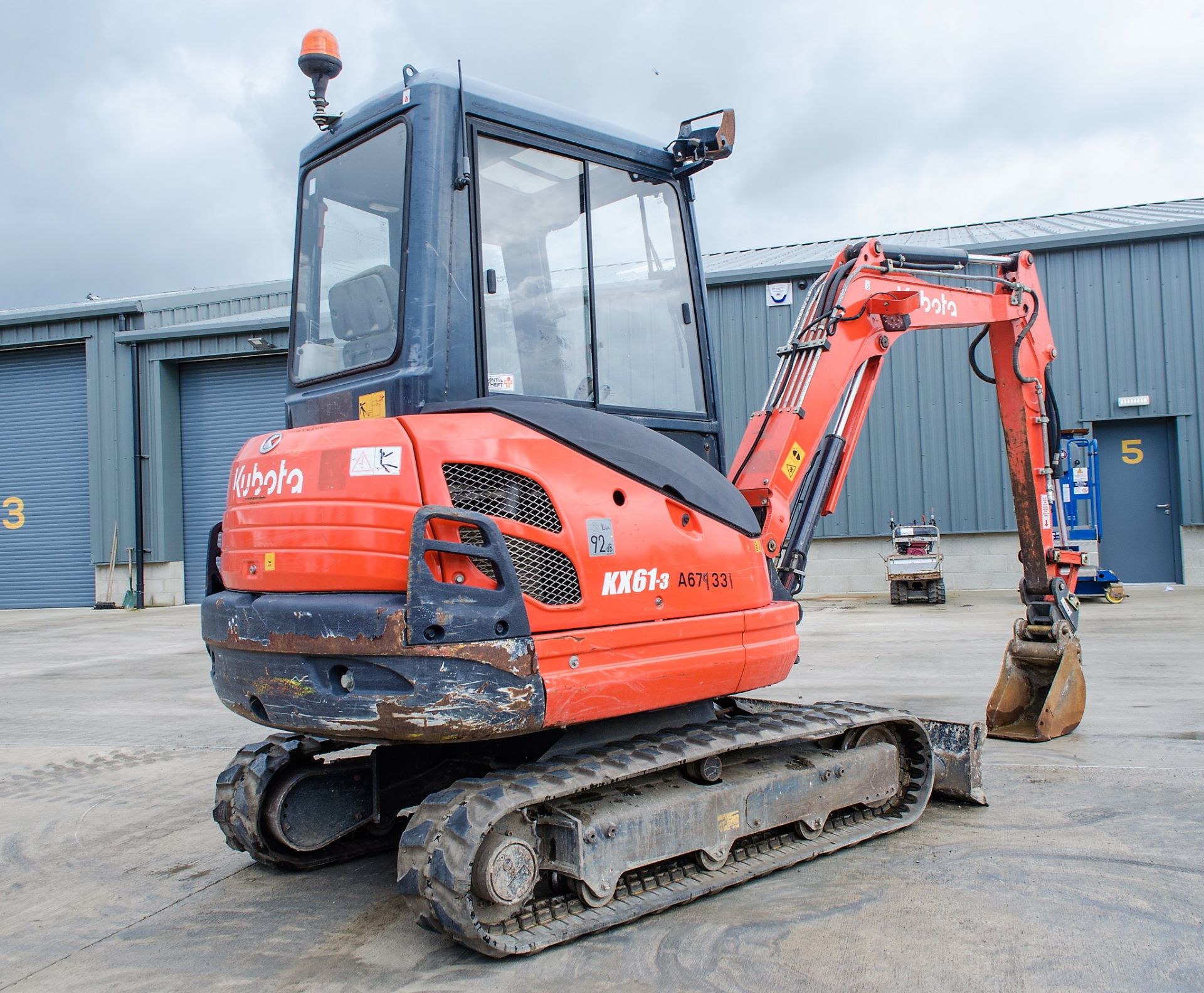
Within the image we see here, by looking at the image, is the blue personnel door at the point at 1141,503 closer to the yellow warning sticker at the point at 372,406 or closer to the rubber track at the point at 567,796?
the rubber track at the point at 567,796

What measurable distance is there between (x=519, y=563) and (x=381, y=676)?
24.2 inches

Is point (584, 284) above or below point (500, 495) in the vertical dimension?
above

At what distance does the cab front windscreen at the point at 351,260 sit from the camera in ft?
13.4

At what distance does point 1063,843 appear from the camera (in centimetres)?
457

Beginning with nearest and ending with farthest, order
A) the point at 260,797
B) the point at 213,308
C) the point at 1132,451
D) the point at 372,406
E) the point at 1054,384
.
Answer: the point at 372,406 → the point at 260,797 → the point at 1132,451 → the point at 1054,384 → the point at 213,308

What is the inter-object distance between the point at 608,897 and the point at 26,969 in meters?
2.14

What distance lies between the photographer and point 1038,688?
678 centimetres

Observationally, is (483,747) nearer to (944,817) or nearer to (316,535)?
(316,535)

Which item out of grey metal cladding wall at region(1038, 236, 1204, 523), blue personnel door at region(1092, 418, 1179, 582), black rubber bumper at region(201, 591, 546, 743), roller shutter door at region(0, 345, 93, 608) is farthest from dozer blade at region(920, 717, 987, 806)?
A: roller shutter door at region(0, 345, 93, 608)

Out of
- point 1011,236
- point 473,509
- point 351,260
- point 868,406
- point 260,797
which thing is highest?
point 1011,236

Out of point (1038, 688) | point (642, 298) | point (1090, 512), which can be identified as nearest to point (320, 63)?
point (642, 298)

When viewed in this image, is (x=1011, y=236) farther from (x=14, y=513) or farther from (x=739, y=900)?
(x=14, y=513)

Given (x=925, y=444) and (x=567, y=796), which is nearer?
(x=567, y=796)

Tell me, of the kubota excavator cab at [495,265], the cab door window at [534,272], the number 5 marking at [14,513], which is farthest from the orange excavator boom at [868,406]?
the number 5 marking at [14,513]
